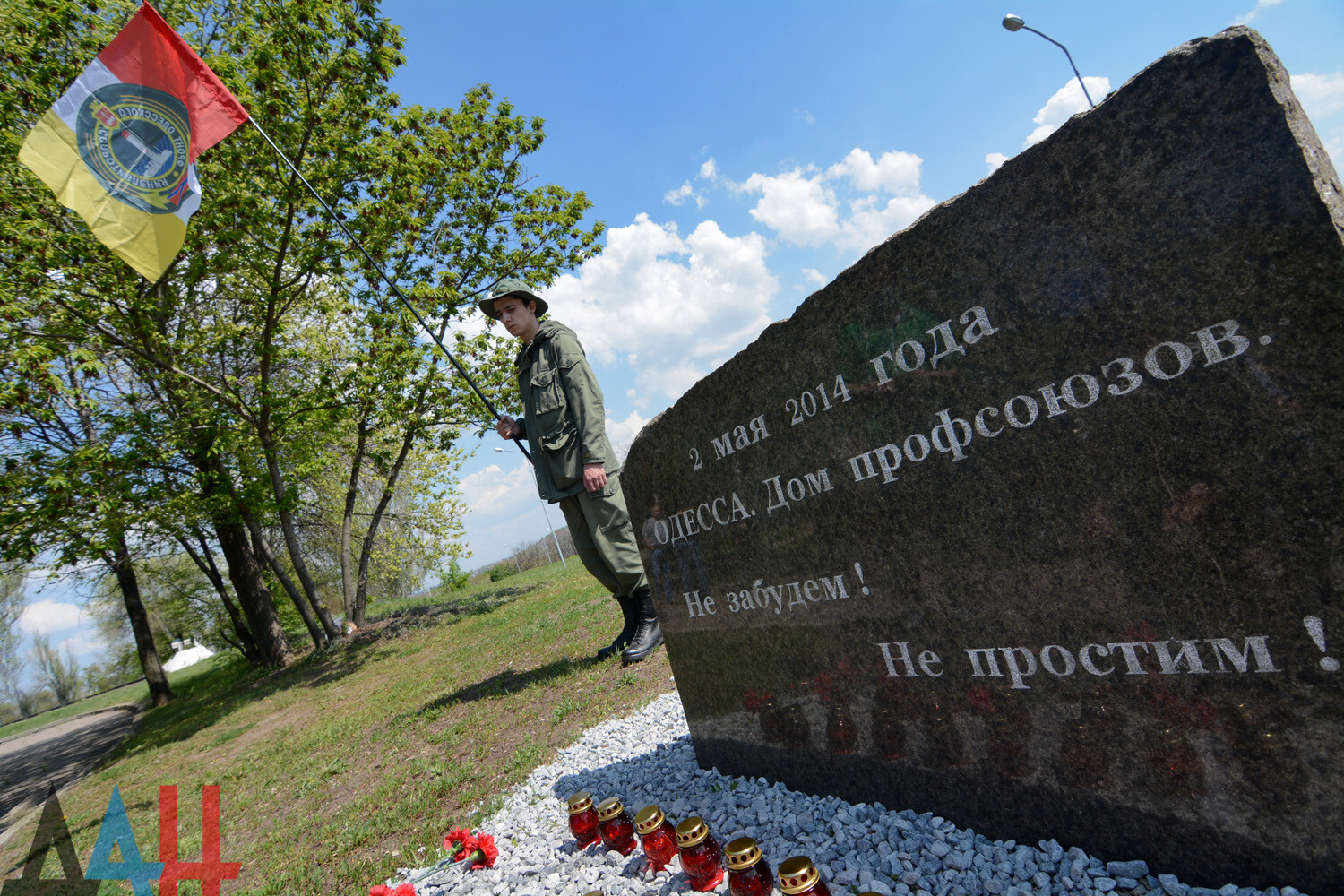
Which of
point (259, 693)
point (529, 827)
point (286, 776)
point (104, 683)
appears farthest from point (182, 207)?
point (104, 683)

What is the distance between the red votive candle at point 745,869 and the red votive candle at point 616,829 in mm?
702

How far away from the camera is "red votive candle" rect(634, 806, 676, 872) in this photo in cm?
214

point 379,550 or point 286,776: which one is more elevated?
point 379,550

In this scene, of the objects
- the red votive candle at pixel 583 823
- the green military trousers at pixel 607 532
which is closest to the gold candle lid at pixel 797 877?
the red votive candle at pixel 583 823

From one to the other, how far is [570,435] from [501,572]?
29.8 meters

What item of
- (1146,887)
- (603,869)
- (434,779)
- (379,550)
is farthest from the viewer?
(379,550)

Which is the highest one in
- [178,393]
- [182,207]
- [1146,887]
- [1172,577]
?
[178,393]

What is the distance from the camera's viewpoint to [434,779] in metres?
3.76

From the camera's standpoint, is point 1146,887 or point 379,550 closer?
point 1146,887

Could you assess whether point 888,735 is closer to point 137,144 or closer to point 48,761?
point 137,144

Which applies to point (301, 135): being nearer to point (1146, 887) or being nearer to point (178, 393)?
point (178, 393)

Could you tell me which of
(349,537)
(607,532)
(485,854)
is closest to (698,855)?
(485,854)

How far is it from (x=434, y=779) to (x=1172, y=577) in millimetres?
3895

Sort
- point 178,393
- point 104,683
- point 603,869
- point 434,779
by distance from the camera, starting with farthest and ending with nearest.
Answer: point 104,683, point 178,393, point 434,779, point 603,869
